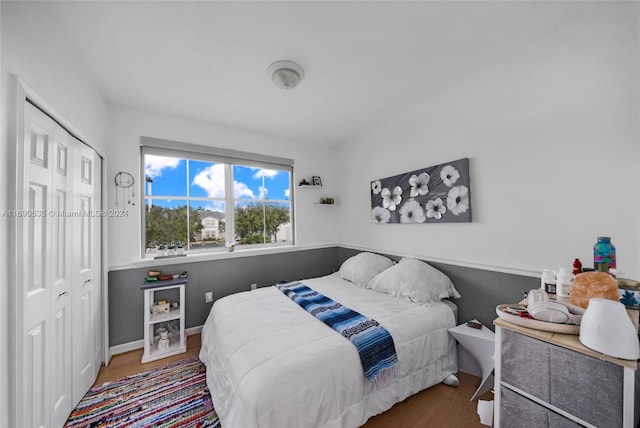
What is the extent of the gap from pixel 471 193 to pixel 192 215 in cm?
314

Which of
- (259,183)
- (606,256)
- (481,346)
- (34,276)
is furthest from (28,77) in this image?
(481,346)

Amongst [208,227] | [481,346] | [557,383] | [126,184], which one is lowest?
[481,346]

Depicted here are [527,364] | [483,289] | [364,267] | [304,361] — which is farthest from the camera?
[364,267]

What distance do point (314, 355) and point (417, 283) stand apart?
4.26 feet

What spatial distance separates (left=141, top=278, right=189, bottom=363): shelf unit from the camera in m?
2.33

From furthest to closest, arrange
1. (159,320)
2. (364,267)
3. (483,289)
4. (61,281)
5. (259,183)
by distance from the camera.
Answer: (259,183)
(364,267)
(159,320)
(483,289)
(61,281)

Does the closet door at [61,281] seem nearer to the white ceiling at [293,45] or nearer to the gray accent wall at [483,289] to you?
the white ceiling at [293,45]

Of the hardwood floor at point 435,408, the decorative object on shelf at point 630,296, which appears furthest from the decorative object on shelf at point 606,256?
the hardwood floor at point 435,408

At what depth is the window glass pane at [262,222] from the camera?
3289 millimetres

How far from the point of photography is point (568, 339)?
3.24ft

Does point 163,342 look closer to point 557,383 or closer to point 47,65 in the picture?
point 47,65

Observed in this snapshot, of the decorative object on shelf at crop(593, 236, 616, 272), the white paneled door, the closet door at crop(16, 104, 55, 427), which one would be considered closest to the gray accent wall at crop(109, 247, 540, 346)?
the white paneled door

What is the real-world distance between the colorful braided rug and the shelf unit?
0.86 feet

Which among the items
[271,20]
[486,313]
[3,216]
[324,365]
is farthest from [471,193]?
[3,216]
